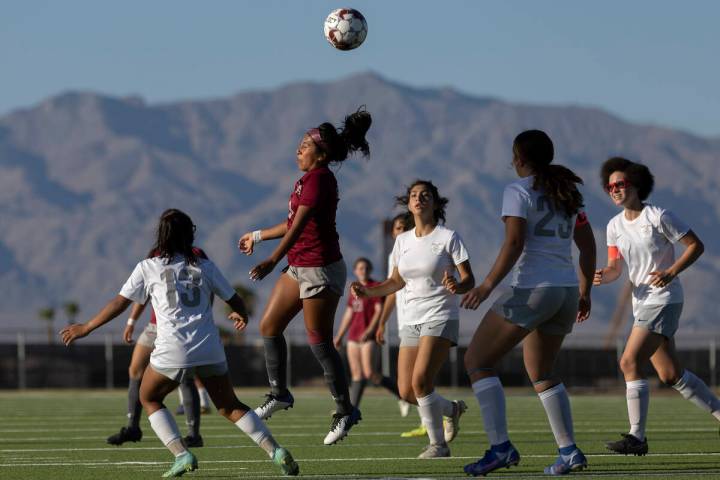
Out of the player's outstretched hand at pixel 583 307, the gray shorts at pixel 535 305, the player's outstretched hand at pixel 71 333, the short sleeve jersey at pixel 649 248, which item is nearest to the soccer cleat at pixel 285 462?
the player's outstretched hand at pixel 71 333

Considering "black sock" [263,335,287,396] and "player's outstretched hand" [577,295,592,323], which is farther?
"black sock" [263,335,287,396]

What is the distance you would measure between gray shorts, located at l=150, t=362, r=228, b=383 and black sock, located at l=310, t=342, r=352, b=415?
1.70 metres

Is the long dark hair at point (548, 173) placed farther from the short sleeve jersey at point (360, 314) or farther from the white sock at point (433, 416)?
the short sleeve jersey at point (360, 314)

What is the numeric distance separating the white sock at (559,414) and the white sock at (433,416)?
2145mm

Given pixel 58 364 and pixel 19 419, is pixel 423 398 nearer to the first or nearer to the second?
pixel 19 419

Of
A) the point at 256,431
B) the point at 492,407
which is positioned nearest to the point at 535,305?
the point at 492,407

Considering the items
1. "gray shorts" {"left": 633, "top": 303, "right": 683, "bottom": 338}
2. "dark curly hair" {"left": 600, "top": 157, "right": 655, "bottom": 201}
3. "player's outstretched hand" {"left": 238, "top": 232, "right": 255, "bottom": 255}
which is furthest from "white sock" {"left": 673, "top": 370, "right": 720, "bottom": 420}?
"player's outstretched hand" {"left": 238, "top": 232, "right": 255, "bottom": 255}

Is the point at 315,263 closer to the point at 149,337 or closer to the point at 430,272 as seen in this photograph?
the point at 430,272

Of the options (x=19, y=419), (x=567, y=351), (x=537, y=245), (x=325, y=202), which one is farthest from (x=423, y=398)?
(x=567, y=351)

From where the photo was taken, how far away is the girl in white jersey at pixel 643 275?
482 inches

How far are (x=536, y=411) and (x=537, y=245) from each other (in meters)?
12.9

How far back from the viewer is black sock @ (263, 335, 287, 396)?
12.3 m

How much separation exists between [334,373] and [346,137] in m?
1.69

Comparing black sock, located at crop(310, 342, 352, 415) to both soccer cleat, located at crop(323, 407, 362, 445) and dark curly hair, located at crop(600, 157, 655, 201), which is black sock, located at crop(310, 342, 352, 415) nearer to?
soccer cleat, located at crop(323, 407, 362, 445)
